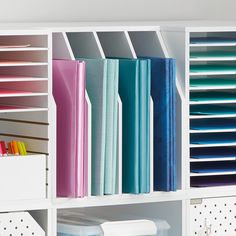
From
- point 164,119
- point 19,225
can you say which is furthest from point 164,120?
point 19,225

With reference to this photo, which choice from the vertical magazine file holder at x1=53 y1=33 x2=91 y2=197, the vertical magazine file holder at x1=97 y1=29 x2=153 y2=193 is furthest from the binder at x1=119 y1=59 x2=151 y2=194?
A: the vertical magazine file holder at x1=53 y1=33 x2=91 y2=197

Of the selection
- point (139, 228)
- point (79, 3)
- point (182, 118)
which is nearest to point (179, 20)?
point (79, 3)

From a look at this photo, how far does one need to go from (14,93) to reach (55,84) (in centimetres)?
12

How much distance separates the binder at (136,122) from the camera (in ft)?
7.27

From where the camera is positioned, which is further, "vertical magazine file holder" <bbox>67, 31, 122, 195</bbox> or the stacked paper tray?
the stacked paper tray

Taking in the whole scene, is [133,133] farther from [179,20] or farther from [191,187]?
[179,20]

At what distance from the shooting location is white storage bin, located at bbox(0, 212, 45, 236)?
212cm

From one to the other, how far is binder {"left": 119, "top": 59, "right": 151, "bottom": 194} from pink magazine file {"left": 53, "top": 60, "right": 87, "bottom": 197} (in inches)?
4.8

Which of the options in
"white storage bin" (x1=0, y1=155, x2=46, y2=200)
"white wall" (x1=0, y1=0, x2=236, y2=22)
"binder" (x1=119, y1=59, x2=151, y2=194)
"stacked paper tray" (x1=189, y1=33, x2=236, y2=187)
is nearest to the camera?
"white storage bin" (x1=0, y1=155, x2=46, y2=200)

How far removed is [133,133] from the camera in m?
2.23

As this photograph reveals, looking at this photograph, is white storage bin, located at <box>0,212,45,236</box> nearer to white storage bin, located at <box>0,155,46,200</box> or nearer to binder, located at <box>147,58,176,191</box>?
white storage bin, located at <box>0,155,46,200</box>

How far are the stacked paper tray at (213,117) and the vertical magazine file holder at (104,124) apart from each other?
21cm

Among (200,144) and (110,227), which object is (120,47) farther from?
(110,227)

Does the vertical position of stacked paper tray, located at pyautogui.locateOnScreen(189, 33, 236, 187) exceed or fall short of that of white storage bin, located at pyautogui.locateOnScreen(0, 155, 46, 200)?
it exceeds it
